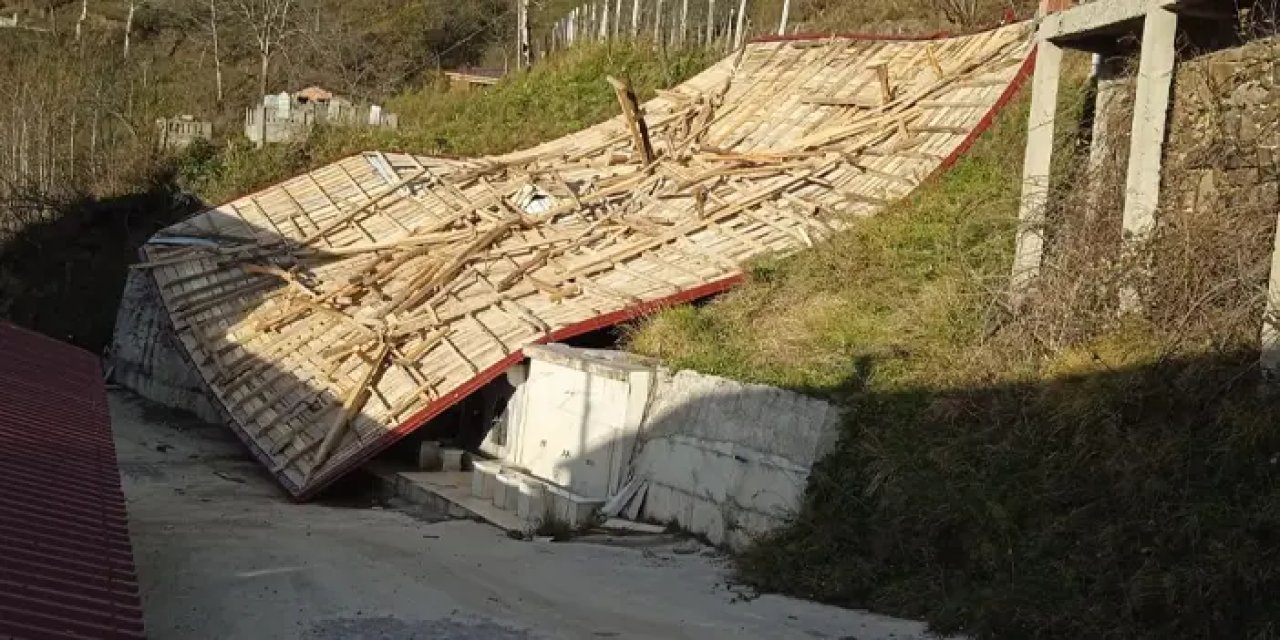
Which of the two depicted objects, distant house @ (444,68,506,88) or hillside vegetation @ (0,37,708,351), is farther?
distant house @ (444,68,506,88)

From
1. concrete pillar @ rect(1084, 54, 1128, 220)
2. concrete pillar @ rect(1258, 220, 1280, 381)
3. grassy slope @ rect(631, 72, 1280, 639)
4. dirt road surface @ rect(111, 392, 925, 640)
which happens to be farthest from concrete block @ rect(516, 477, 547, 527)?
concrete pillar @ rect(1258, 220, 1280, 381)

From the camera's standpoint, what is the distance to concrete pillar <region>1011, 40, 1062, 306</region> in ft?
37.0

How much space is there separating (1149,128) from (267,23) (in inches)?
1285

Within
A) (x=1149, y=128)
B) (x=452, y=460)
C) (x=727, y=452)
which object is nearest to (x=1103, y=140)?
(x=1149, y=128)

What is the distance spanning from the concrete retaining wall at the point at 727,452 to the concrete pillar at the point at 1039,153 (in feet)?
8.40

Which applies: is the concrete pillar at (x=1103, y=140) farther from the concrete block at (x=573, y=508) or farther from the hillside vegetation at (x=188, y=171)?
the hillside vegetation at (x=188, y=171)

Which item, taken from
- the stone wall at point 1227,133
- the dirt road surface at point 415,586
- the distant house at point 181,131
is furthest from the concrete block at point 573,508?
the distant house at point 181,131

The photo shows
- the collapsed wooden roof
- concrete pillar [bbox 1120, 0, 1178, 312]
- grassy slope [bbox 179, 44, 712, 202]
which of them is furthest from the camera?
grassy slope [bbox 179, 44, 712, 202]

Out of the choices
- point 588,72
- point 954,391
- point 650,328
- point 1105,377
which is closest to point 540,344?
point 650,328

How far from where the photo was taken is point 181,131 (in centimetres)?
3275

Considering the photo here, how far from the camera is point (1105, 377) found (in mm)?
8875

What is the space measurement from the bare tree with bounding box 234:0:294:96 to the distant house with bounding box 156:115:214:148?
4.24 meters

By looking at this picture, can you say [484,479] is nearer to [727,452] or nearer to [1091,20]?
[727,452]

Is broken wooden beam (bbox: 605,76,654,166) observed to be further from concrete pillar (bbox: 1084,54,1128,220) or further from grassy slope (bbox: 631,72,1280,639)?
concrete pillar (bbox: 1084,54,1128,220)
